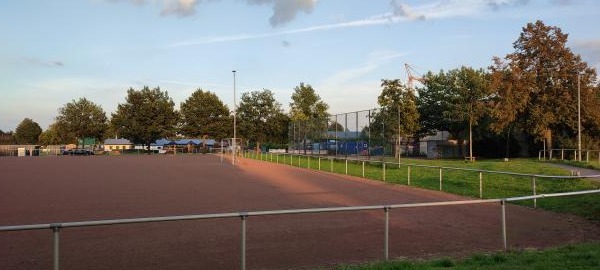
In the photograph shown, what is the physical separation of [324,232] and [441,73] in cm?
5722

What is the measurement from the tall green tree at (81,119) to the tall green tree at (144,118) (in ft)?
33.2

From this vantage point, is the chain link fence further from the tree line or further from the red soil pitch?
the red soil pitch

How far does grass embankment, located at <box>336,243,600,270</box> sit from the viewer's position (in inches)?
259

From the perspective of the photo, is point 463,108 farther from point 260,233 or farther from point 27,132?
point 27,132

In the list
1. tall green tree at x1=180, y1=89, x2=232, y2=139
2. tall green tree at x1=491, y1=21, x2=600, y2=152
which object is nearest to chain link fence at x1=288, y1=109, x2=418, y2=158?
tall green tree at x1=491, y1=21, x2=600, y2=152

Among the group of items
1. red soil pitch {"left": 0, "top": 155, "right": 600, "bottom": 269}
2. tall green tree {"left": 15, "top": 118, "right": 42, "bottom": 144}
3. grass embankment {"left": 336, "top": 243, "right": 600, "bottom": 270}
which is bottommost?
red soil pitch {"left": 0, "top": 155, "right": 600, "bottom": 269}

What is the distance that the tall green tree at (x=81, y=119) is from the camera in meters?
96.4

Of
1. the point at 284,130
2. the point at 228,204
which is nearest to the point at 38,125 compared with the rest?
the point at 284,130

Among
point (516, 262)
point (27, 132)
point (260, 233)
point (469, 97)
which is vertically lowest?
point (260, 233)

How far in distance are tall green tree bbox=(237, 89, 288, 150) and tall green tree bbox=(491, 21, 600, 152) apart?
146 feet

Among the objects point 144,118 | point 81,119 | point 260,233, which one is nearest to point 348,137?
point 260,233

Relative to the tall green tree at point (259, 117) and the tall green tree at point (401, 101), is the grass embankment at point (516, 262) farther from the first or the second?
the tall green tree at point (259, 117)

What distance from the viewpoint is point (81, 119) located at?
97062 millimetres

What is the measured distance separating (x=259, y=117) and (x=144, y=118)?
62.4 ft
